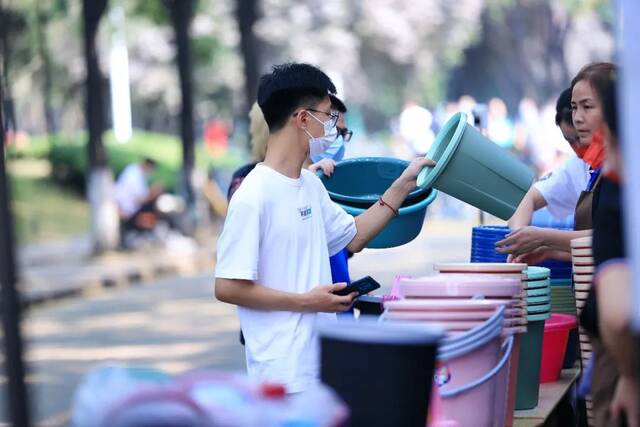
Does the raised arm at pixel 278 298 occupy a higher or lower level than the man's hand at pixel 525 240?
lower

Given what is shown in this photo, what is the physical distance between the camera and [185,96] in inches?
1011

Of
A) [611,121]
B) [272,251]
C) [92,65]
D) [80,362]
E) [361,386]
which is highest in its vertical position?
[92,65]

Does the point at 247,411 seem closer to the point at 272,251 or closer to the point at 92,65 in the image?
the point at 272,251

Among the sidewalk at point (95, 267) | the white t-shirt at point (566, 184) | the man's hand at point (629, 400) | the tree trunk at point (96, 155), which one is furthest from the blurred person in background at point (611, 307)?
the tree trunk at point (96, 155)

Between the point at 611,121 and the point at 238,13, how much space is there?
2323 centimetres

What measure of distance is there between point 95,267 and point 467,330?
18908mm

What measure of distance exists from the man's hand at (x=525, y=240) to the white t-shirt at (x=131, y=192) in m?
20.7

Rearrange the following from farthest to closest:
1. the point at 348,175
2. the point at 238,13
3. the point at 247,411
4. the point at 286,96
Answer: the point at 238,13 → the point at 348,175 → the point at 286,96 → the point at 247,411

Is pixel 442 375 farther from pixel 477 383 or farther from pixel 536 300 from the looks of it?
pixel 536 300

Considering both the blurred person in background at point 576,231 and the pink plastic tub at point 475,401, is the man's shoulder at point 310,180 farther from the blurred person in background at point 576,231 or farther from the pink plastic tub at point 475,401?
the pink plastic tub at point 475,401

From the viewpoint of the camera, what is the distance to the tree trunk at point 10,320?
4.02 m

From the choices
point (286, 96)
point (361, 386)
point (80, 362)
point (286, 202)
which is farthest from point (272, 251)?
point (80, 362)

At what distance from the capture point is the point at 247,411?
261 cm

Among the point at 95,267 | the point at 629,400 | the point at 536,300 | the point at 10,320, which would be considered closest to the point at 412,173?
the point at 536,300
